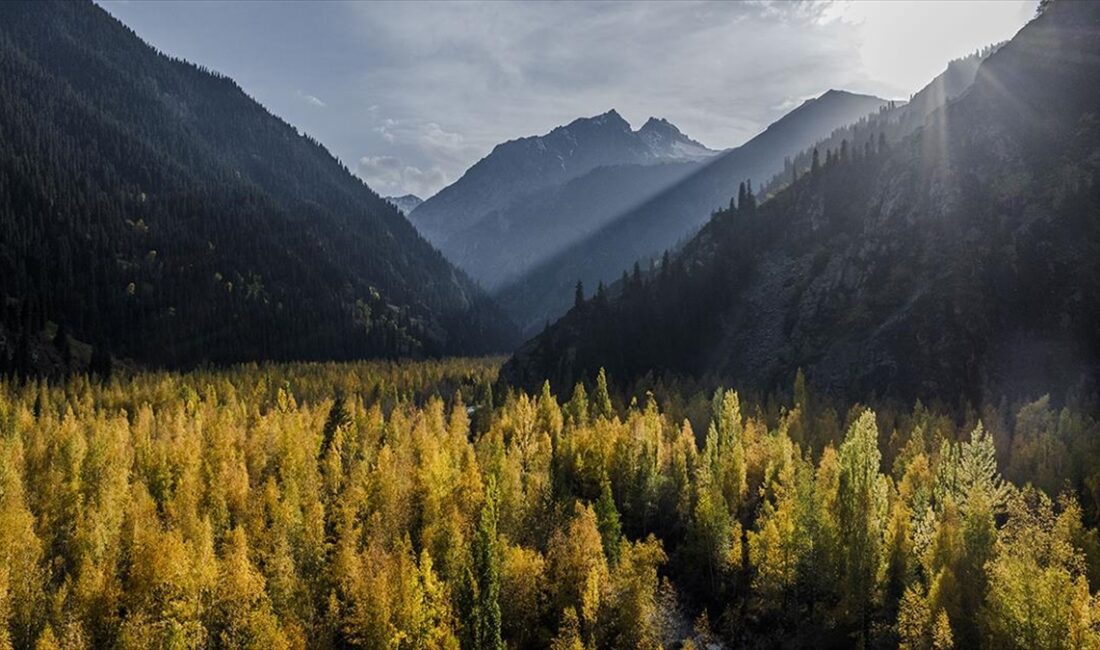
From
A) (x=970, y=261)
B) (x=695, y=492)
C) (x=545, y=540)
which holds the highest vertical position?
(x=970, y=261)

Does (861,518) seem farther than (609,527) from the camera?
No

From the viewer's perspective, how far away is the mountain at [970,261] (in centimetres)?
14300

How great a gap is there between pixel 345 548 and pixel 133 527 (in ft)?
75.9

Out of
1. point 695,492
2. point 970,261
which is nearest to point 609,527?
point 695,492

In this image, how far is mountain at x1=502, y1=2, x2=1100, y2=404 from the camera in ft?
469

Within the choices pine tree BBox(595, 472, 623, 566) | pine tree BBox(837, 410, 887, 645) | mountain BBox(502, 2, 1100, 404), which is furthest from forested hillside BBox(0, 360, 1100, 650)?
mountain BBox(502, 2, 1100, 404)

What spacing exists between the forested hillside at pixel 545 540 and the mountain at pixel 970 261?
3863cm

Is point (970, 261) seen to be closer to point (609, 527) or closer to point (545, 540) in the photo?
point (609, 527)

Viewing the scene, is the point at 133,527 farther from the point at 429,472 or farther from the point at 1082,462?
the point at 1082,462

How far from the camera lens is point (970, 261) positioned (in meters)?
155

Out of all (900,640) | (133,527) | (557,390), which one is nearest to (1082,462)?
(900,640)

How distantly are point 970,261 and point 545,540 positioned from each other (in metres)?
129

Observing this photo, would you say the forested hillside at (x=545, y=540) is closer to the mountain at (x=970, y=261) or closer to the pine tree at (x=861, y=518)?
the pine tree at (x=861, y=518)

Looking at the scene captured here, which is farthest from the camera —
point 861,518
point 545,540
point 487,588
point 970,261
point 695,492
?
point 970,261
